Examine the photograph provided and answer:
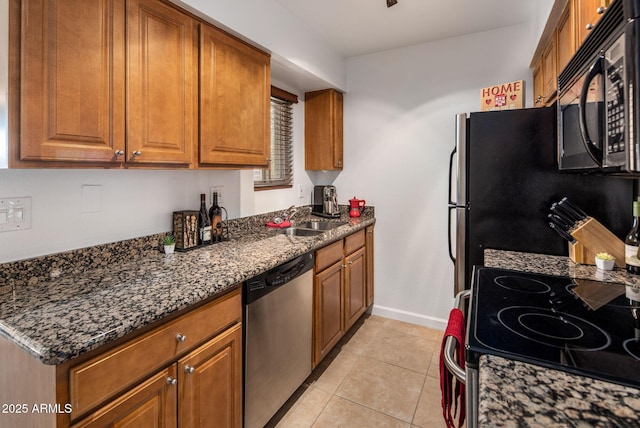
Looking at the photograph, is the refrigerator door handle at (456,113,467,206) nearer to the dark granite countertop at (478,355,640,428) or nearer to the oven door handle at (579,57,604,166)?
the oven door handle at (579,57,604,166)

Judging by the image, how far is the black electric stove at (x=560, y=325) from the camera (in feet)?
2.30

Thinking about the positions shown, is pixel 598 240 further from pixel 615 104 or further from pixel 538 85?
pixel 538 85

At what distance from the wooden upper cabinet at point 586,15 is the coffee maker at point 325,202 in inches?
79.5

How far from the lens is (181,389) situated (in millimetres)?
1148

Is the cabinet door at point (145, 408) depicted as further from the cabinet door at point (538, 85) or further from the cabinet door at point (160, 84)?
the cabinet door at point (538, 85)

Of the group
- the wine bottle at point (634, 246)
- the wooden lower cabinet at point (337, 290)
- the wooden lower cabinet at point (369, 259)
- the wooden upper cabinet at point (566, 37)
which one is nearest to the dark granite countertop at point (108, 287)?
the wooden lower cabinet at point (337, 290)

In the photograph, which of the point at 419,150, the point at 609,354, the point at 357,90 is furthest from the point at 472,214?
the point at 357,90

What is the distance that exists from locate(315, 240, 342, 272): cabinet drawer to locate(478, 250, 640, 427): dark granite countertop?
4.61ft

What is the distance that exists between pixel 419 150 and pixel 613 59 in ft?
7.19

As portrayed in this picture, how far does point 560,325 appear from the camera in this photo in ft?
2.90

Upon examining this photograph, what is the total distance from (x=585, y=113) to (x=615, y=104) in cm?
19

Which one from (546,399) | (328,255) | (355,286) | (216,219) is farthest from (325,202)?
(546,399)

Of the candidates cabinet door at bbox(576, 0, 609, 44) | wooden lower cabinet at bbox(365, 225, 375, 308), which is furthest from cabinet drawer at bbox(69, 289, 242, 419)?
wooden lower cabinet at bbox(365, 225, 375, 308)

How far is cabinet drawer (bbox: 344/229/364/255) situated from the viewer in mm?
2511
